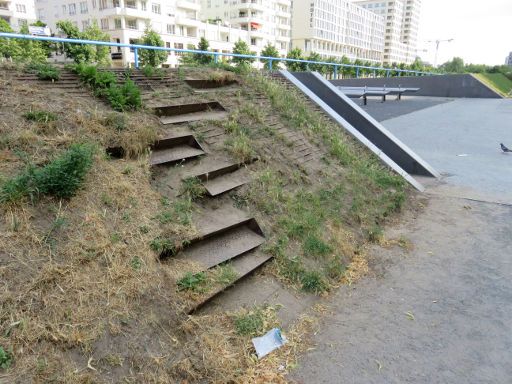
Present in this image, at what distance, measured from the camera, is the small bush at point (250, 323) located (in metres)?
3.16

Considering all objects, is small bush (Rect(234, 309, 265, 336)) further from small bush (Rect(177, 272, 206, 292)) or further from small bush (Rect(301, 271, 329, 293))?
small bush (Rect(301, 271, 329, 293))

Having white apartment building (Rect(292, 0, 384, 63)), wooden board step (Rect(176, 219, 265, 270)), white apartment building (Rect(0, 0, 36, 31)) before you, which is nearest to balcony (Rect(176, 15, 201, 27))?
white apartment building (Rect(0, 0, 36, 31))

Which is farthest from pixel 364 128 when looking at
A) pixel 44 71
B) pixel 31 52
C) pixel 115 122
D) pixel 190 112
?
pixel 31 52

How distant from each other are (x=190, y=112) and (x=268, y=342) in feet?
12.6

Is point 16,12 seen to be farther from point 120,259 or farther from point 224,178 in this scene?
point 120,259

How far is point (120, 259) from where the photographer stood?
306cm

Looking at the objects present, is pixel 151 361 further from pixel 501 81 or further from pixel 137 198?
Result: pixel 501 81

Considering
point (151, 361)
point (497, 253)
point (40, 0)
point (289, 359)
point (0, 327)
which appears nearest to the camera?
point (0, 327)

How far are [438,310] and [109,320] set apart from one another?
308 cm

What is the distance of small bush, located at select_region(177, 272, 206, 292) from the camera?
10.6 ft

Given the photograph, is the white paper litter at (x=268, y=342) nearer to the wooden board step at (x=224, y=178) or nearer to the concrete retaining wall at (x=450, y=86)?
the wooden board step at (x=224, y=178)

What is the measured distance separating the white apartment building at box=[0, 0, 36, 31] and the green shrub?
170ft

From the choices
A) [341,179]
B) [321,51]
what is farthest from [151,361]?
[321,51]

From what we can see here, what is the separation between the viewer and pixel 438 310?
370 centimetres
